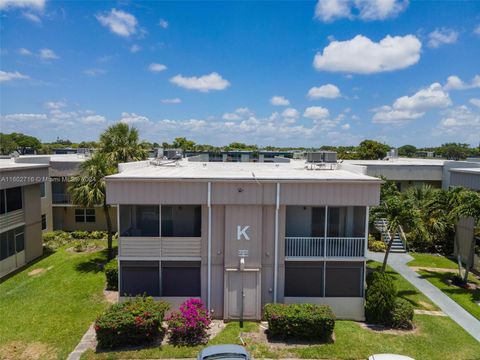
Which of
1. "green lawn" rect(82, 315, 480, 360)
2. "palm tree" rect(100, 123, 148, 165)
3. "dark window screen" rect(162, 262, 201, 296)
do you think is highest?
"palm tree" rect(100, 123, 148, 165)

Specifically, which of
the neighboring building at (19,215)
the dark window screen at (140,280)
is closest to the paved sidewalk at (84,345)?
the dark window screen at (140,280)

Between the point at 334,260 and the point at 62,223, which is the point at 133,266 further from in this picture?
the point at 62,223

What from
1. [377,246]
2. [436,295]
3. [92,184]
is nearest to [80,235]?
[92,184]

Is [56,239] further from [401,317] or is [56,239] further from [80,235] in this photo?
[401,317]

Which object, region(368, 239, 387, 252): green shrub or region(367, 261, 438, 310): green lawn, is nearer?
region(367, 261, 438, 310): green lawn

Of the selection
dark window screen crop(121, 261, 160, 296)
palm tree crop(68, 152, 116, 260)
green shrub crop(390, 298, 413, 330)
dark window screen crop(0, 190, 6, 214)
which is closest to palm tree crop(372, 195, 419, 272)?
green shrub crop(390, 298, 413, 330)

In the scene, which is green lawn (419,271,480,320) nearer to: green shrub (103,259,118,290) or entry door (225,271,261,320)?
entry door (225,271,261,320)
